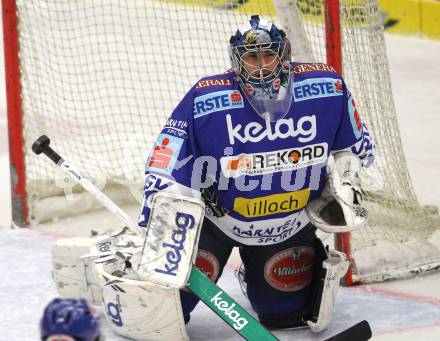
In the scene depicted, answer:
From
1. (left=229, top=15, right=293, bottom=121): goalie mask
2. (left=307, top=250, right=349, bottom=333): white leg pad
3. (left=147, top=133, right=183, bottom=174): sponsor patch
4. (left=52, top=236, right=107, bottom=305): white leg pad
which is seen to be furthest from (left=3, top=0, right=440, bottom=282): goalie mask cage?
(left=52, top=236, right=107, bottom=305): white leg pad

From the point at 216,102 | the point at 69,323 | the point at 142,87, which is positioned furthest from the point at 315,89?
the point at 142,87

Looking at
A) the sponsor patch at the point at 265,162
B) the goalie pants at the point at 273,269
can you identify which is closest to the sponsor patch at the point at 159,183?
the sponsor patch at the point at 265,162

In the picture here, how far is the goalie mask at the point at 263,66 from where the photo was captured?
374 cm

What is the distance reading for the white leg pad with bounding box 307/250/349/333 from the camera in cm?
398

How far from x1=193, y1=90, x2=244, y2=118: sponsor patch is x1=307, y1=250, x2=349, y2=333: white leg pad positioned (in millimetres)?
623

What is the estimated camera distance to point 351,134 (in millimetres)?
3967

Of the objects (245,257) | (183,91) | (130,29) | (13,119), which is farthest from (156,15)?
(245,257)

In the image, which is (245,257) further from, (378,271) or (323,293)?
(378,271)

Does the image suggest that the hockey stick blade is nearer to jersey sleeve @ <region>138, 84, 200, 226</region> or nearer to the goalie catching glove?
the goalie catching glove

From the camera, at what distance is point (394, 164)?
193 inches

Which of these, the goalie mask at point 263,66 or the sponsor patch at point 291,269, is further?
the sponsor patch at point 291,269

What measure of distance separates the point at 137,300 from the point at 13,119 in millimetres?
1565

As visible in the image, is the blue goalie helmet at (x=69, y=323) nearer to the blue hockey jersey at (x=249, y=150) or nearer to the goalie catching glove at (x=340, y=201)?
the blue hockey jersey at (x=249, y=150)

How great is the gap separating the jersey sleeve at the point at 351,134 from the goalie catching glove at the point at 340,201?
3cm
